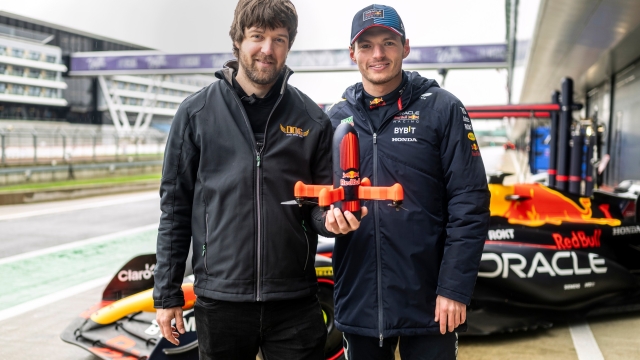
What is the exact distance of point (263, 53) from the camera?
1881mm

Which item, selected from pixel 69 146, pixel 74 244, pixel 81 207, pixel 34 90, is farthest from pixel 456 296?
pixel 34 90

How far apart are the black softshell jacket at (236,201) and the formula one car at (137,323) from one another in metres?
1.45

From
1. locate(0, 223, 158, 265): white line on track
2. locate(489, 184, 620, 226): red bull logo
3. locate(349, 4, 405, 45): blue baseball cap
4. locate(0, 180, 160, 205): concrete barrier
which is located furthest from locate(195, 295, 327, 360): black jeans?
locate(0, 180, 160, 205): concrete barrier

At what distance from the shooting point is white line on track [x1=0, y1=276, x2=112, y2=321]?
17.4 ft

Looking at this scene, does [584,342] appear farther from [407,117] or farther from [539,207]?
[407,117]

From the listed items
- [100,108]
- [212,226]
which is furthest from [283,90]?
[100,108]

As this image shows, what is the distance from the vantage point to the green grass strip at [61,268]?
6.10m

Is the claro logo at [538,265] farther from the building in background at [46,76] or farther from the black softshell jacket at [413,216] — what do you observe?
the building in background at [46,76]

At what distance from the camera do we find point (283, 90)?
6.41ft

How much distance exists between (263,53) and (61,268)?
6355 millimetres

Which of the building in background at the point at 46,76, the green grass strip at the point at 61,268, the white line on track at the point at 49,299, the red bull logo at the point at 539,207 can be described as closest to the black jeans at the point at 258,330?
the red bull logo at the point at 539,207

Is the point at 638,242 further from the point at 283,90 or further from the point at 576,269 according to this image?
the point at 283,90

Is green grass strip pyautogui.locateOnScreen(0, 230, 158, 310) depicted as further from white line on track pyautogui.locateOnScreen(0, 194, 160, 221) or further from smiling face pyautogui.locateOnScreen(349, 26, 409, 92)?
smiling face pyautogui.locateOnScreen(349, 26, 409, 92)

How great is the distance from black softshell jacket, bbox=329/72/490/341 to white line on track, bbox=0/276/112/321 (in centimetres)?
435
